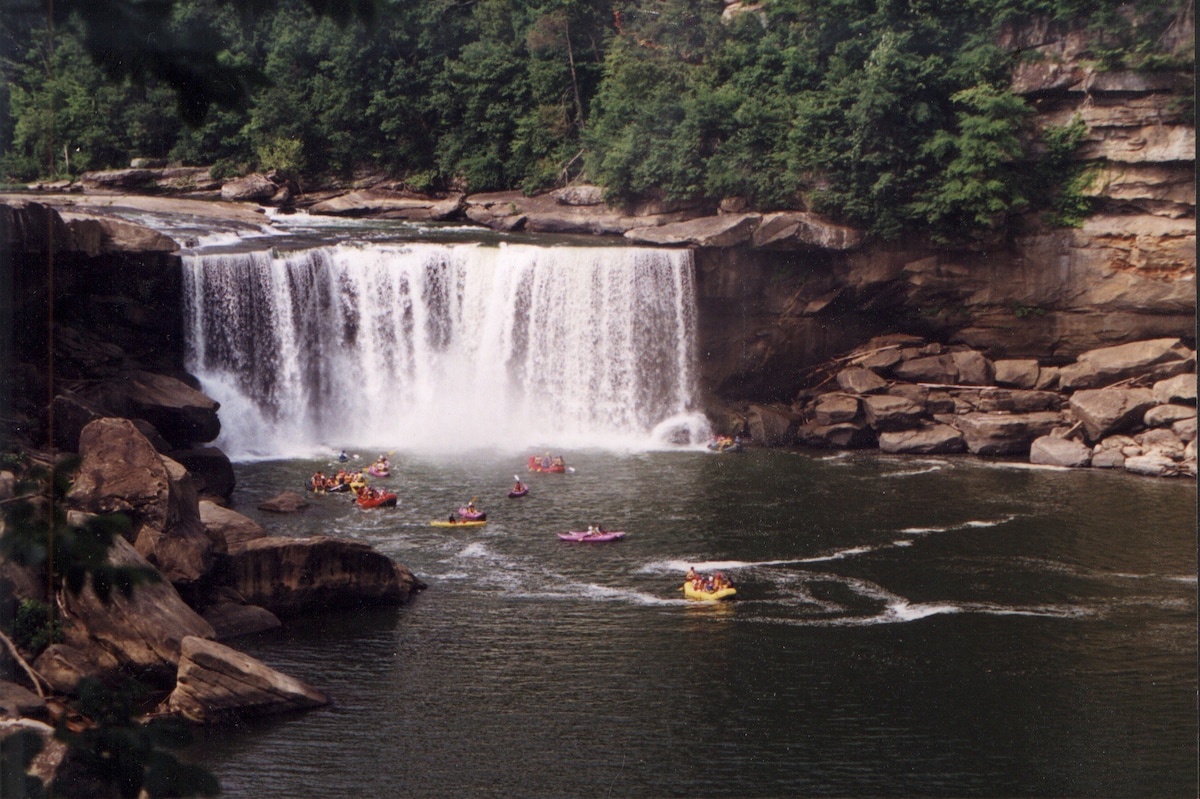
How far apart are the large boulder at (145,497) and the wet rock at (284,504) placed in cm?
518

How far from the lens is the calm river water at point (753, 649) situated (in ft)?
40.0

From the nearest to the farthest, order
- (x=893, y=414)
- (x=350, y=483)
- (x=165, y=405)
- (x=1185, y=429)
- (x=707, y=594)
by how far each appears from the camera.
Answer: (x=707, y=594), (x=165, y=405), (x=350, y=483), (x=1185, y=429), (x=893, y=414)

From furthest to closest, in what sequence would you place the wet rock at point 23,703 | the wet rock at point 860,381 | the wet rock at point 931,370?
the wet rock at point 931,370, the wet rock at point 860,381, the wet rock at point 23,703

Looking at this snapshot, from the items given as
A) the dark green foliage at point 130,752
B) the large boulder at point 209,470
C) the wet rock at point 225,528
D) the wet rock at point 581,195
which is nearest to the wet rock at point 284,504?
the large boulder at point 209,470

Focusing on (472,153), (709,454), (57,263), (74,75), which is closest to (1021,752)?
(709,454)

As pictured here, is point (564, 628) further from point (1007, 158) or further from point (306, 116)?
point (306, 116)

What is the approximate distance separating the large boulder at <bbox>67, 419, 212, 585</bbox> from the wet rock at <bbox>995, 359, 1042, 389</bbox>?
770 inches

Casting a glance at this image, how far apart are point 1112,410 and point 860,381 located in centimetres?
553

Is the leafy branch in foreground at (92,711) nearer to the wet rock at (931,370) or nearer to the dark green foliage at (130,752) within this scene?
the dark green foliage at (130,752)

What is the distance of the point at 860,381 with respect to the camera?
1149 inches

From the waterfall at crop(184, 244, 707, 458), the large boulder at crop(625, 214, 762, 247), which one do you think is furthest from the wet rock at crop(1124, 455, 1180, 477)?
the large boulder at crop(625, 214, 762, 247)

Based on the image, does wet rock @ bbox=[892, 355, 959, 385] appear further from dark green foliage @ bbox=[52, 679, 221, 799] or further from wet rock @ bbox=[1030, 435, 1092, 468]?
dark green foliage @ bbox=[52, 679, 221, 799]

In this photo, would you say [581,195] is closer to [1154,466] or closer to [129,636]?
[1154,466]

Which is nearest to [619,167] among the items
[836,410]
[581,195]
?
[581,195]
